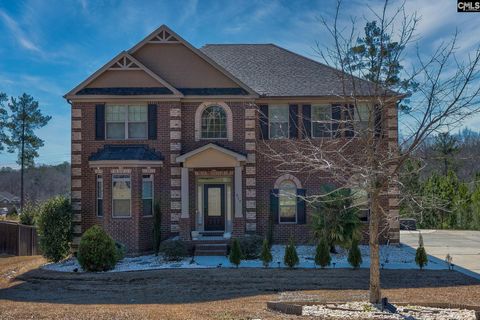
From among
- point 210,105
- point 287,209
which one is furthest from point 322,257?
point 210,105

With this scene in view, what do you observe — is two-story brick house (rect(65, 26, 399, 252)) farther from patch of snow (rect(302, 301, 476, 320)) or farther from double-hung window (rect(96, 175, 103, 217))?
patch of snow (rect(302, 301, 476, 320))

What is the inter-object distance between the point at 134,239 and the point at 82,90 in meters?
6.10

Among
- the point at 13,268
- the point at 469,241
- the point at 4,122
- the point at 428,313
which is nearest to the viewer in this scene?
the point at 428,313

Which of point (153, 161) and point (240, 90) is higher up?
point (240, 90)

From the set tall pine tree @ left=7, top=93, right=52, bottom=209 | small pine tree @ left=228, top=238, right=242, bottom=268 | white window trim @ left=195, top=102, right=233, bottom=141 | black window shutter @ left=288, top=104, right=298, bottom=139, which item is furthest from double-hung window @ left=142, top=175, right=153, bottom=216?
tall pine tree @ left=7, top=93, right=52, bottom=209

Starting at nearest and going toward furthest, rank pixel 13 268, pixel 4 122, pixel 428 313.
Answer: pixel 428 313 < pixel 13 268 < pixel 4 122

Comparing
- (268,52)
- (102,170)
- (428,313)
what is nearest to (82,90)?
(102,170)

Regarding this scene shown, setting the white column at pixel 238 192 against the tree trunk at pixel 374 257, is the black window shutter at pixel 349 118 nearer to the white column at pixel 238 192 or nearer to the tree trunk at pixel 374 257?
the tree trunk at pixel 374 257

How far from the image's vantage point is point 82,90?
713 inches

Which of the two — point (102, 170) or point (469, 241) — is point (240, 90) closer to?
point (102, 170)

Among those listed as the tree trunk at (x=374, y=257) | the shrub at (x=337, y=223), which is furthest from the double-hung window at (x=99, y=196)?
the tree trunk at (x=374, y=257)

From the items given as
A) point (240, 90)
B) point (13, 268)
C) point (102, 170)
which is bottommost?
point (13, 268)

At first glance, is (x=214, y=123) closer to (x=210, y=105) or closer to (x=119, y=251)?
(x=210, y=105)

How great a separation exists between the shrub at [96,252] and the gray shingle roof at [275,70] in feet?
27.5
